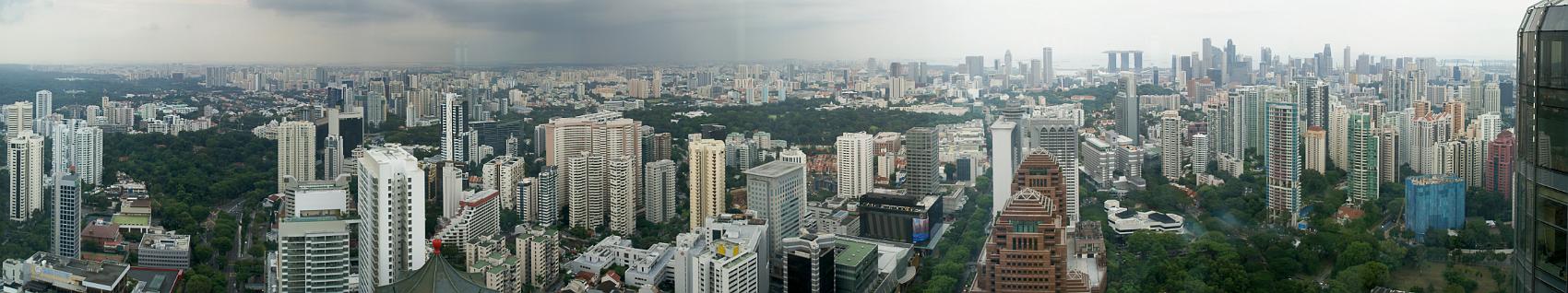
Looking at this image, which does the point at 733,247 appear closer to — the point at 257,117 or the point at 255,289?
the point at 255,289

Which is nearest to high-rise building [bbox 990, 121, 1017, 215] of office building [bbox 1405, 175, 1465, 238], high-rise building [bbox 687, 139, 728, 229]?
high-rise building [bbox 687, 139, 728, 229]

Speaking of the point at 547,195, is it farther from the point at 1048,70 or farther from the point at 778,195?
the point at 1048,70

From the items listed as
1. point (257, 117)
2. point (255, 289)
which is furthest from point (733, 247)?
point (257, 117)

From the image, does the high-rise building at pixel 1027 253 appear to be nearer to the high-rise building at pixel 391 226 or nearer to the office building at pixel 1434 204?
the office building at pixel 1434 204

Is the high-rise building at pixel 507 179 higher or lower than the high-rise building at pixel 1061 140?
lower

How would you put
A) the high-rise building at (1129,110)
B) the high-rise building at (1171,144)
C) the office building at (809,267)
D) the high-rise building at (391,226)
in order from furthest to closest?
the high-rise building at (1129,110), the high-rise building at (1171,144), the office building at (809,267), the high-rise building at (391,226)

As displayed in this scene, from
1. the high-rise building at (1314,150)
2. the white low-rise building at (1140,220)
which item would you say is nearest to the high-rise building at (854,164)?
the white low-rise building at (1140,220)
